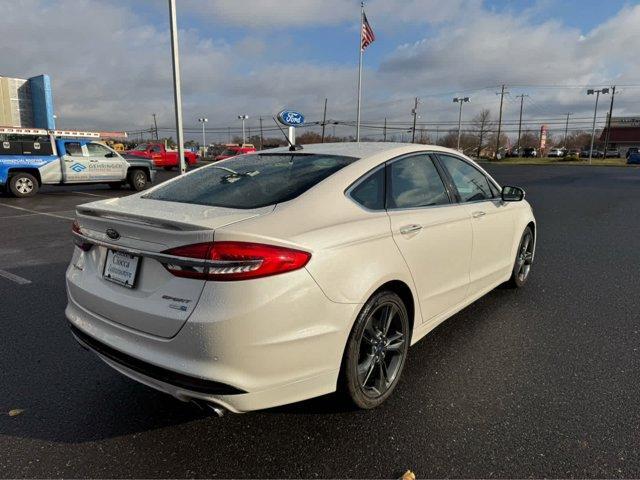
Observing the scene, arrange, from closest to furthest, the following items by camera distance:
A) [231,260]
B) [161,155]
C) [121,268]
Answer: [231,260] → [121,268] → [161,155]

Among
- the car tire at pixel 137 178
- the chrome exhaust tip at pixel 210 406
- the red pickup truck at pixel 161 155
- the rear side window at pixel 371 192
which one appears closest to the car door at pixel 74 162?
the car tire at pixel 137 178

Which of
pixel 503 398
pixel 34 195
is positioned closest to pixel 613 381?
pixel 503 398

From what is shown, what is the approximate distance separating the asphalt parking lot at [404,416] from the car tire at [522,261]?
541 mm

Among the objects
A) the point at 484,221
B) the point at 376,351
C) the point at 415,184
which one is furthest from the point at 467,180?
the point at 376,351

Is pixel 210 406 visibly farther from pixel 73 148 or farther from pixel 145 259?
pixel 73 148

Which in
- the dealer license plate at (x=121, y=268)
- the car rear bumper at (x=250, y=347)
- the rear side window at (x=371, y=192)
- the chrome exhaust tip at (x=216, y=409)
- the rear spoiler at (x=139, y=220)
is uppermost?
the rear side window at (x=371, y=192)

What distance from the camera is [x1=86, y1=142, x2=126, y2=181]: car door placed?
15.6m

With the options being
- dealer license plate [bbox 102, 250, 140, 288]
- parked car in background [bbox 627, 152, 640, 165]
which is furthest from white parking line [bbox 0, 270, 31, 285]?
parked car in background [bbox 627, 152, 640, 165]

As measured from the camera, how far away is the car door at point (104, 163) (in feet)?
51.1

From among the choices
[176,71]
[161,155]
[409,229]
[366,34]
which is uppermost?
[366,34]

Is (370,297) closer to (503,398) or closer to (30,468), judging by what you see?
(503,398)

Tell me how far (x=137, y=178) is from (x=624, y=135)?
118m

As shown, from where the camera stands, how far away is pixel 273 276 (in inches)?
83.2

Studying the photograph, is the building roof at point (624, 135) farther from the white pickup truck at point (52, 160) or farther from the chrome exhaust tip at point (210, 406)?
the chrome exhaust tip at point (210, 406)
